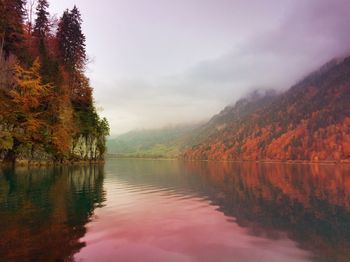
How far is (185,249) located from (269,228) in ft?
20.4

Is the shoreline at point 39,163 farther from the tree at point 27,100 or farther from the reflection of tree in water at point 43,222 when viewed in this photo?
the reflection of tree in water at point 43,222

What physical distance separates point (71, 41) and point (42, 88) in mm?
26571

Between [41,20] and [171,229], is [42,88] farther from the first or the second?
[171,229]

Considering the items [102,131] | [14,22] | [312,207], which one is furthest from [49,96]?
[312,207]

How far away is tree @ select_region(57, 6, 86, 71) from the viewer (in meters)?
79.9

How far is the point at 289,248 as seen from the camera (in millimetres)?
13281

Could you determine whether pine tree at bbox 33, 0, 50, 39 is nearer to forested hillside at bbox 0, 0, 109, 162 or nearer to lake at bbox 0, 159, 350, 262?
forested hillside at bbox 0, 0, 109, 162

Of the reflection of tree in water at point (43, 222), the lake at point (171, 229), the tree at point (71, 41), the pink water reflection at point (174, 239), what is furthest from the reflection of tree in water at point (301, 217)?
the tree at point (71, 41)

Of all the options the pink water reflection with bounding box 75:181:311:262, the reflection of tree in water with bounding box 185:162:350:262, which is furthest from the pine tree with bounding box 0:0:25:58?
the reflection of tree in water with bounding box 185:162:350:262

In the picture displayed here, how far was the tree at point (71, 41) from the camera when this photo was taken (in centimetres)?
7994

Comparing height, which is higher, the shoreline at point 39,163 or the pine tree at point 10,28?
the pine tree at point 10,28

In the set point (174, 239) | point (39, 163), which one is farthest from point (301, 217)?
point (39, 163)

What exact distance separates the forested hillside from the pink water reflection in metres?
43.7

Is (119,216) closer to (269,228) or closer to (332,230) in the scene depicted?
(269,228)
